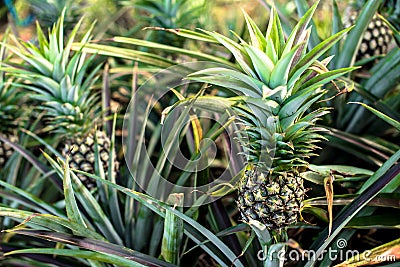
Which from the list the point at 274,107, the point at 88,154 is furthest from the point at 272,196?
the point at 88,154

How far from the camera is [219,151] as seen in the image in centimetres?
129

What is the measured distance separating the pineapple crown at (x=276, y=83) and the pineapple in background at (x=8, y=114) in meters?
0.73

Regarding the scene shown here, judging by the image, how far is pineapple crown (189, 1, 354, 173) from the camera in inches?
24.4

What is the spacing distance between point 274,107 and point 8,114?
830 millimetres

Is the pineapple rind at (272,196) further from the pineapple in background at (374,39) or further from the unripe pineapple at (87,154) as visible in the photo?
the pineapple in background at (374,39)

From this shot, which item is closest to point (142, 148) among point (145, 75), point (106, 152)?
point (106, 152)

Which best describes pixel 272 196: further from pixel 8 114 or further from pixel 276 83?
pixel 8 114

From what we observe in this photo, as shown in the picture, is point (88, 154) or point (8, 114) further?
point (8, 114)

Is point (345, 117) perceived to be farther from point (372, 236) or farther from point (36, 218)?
point (36, 218)

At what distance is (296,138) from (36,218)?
0.45 meters

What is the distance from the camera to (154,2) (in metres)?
1.33

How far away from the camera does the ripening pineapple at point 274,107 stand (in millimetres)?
628

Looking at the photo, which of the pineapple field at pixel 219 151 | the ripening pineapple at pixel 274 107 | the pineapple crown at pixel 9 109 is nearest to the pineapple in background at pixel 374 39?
the pineapple field at pixel 219 151

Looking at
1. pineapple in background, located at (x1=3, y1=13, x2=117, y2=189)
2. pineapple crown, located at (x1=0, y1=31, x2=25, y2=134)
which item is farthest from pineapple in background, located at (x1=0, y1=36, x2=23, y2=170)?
pineapple in background, located at (x1=3, y1=13, x2=117, y2=189)
